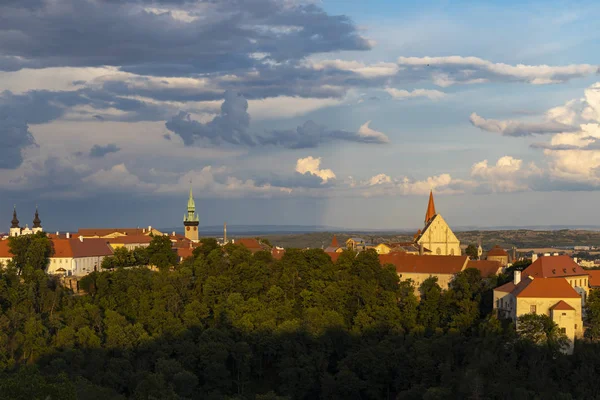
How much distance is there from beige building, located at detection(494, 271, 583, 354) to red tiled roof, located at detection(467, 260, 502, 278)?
45.9ft

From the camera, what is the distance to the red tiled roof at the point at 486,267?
82350mm

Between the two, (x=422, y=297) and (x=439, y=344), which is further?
(x=422, y=297)

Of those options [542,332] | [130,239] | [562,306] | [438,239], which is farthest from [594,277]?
[130,239]

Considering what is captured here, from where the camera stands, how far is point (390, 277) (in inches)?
3187

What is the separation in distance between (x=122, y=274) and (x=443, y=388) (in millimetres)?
38820

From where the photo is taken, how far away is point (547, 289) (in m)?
65.4

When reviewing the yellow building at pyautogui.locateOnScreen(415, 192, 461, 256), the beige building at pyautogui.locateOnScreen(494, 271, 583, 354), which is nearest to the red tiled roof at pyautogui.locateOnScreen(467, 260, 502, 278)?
the beige building at pyautogui.locateOnScreen(494, 271, 583, 354)

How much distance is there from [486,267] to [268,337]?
86.9ft

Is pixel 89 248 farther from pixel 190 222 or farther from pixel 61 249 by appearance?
pixel 190 222

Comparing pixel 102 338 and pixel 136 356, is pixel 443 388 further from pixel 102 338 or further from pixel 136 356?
pixel 102 338

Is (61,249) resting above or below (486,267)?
above

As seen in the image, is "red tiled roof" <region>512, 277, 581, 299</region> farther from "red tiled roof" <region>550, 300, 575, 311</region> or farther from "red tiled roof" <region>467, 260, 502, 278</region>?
"red tiled roof" <region>467, 260, 502, 278</region>

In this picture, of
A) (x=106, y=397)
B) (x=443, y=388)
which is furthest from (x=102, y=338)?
(x=443, y=388)

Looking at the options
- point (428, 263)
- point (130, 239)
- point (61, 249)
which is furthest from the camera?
point (130, 239)
